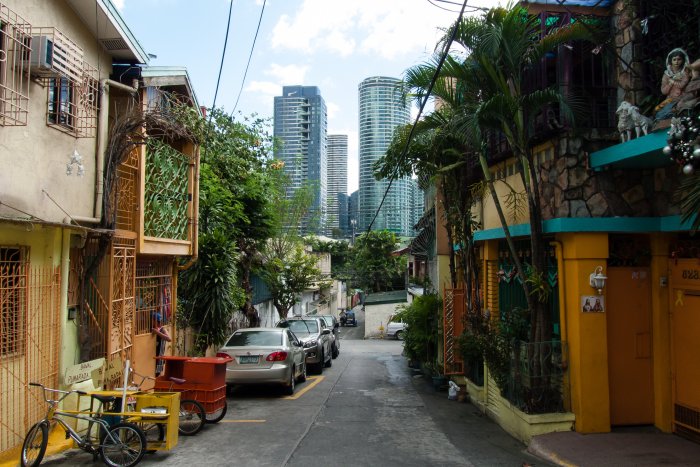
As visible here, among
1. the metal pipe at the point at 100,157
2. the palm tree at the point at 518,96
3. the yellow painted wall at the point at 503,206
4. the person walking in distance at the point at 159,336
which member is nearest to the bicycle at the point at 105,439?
the metal pipe at the point at 100,157

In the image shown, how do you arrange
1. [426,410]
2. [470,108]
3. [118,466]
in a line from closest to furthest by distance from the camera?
[118,466] → [470,108] → [426,410]

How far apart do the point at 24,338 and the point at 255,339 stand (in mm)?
5687

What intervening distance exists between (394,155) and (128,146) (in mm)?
6122

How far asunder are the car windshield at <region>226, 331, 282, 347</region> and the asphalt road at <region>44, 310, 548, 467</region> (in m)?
1.11

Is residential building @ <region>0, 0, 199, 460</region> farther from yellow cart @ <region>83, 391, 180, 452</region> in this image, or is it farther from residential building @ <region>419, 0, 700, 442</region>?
residential building @ <region>419, 0, 700, 442</region>

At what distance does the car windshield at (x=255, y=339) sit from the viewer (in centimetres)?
1205

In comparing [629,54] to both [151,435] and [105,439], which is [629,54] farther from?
[151,435]

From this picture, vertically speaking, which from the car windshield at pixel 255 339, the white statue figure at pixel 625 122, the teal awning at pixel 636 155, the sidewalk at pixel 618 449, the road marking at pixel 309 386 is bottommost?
the road marking at pixel 309 386

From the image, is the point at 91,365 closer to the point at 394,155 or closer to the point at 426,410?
the point at 426,410

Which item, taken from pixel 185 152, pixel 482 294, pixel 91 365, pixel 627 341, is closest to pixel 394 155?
pixel 482 294

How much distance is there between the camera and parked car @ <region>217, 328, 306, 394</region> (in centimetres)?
1155

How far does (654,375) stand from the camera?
8258mm

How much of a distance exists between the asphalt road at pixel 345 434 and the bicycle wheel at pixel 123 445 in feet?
1.30

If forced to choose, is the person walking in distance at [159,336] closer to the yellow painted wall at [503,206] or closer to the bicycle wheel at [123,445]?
the bicycle wheel at [123,445]
